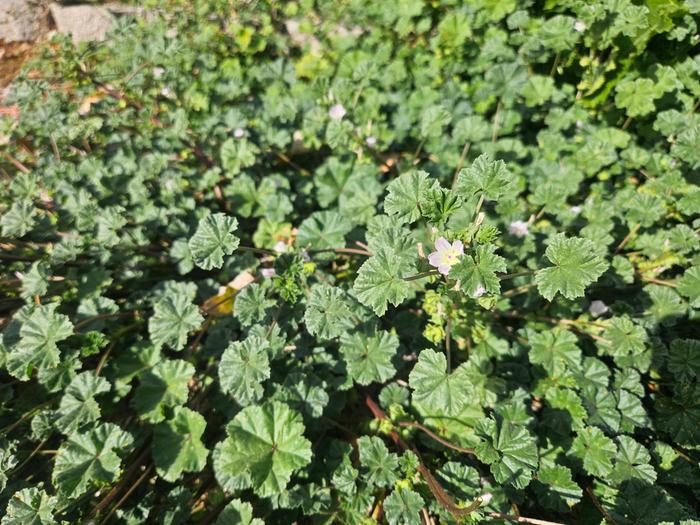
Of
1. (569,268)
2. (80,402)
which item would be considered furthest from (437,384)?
(80,402)

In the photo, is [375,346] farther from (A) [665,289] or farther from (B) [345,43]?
(B) [345,43]

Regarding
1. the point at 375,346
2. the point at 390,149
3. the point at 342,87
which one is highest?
the point at 342,87

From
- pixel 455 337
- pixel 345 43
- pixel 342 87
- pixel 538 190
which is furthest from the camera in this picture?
pixel 345 43

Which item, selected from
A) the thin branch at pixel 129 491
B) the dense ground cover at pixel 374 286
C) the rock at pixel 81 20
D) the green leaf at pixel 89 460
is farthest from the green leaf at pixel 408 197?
the rock at pixel 81 20

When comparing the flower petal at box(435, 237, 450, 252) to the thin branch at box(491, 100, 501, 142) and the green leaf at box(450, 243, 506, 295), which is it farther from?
the thin branch at box(491, 100, 501, 142)

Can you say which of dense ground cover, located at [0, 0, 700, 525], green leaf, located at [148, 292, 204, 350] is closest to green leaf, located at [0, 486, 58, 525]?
dense ground cover, located at [0, 0, 700, 525]

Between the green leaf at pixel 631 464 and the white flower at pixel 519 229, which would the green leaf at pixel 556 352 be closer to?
the green leaf at pixel 631 464

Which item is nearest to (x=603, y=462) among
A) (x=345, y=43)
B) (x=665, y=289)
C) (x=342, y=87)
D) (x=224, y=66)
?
(x=665, y=289)
